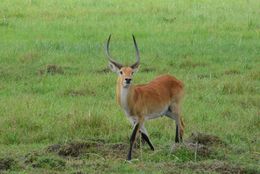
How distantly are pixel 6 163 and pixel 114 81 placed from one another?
448cm

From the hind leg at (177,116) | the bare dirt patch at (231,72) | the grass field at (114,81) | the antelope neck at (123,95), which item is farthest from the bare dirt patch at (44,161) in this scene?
the bare dirt patch at (231,72)

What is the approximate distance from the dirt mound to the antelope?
1.07m

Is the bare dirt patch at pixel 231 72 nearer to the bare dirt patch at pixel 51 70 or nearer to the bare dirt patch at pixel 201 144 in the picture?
the bare dirt patch at pixel 51 70

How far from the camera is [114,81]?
36.0ft

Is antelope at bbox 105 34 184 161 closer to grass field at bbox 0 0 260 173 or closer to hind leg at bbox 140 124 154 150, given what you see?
hind leg at bbox 140 124 154 150

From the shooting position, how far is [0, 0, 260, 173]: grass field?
7.09 meters

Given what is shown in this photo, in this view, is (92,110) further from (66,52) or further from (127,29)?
(127,29)

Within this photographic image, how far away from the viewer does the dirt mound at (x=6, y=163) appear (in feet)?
21.6

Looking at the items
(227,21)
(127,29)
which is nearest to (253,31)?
(227,21)

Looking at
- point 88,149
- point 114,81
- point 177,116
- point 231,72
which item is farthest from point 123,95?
point 231,72

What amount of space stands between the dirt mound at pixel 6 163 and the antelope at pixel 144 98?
107 cm

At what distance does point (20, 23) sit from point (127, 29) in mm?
2272

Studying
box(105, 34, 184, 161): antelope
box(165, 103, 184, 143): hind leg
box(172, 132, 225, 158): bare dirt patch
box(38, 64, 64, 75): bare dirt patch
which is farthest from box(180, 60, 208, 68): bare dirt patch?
box(172, 132, 225, 158): bare dirt patch

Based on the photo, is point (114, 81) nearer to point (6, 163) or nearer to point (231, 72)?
point (231, 72)
